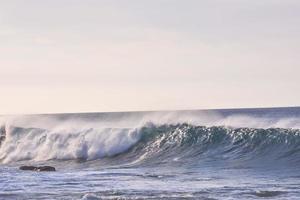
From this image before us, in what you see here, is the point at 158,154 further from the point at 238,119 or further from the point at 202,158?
the point at 238,119

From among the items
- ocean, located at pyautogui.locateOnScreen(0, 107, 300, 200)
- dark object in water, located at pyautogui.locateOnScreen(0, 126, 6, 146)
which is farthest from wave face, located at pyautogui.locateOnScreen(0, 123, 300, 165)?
dark object in water, located at pyautogui.locateOnScreen(0, 126, 6, 146)

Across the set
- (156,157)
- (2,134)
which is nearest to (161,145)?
(156,157)

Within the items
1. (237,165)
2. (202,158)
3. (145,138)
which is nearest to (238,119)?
(145,138)

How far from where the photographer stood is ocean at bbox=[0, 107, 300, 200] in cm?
2055

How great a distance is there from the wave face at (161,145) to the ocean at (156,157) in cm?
5

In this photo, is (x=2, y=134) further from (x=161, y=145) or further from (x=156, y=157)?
(x=156, y=157)

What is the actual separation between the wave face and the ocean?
0.05 meters

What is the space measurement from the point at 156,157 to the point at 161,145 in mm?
2673

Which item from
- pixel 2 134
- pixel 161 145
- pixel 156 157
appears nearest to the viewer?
pixel 156 157

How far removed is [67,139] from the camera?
44719 millimetres

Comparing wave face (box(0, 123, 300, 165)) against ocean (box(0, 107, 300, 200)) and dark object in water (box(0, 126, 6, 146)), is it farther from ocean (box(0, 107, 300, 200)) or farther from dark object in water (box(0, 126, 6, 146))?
dark object in water (box(0, 126, 6, 146))

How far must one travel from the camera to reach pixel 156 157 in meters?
33.8

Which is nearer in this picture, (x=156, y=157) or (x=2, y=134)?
(x=156, y=157)

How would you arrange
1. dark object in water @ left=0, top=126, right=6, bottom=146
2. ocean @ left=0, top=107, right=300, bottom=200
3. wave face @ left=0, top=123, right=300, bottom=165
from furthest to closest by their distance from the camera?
dark object in water @ left=0, top=126, right=6, bottom=146
wave face @ left=0, top=123, right=300, bottom=165
ocean @ left=0, top=107, right=300, bottom=200
